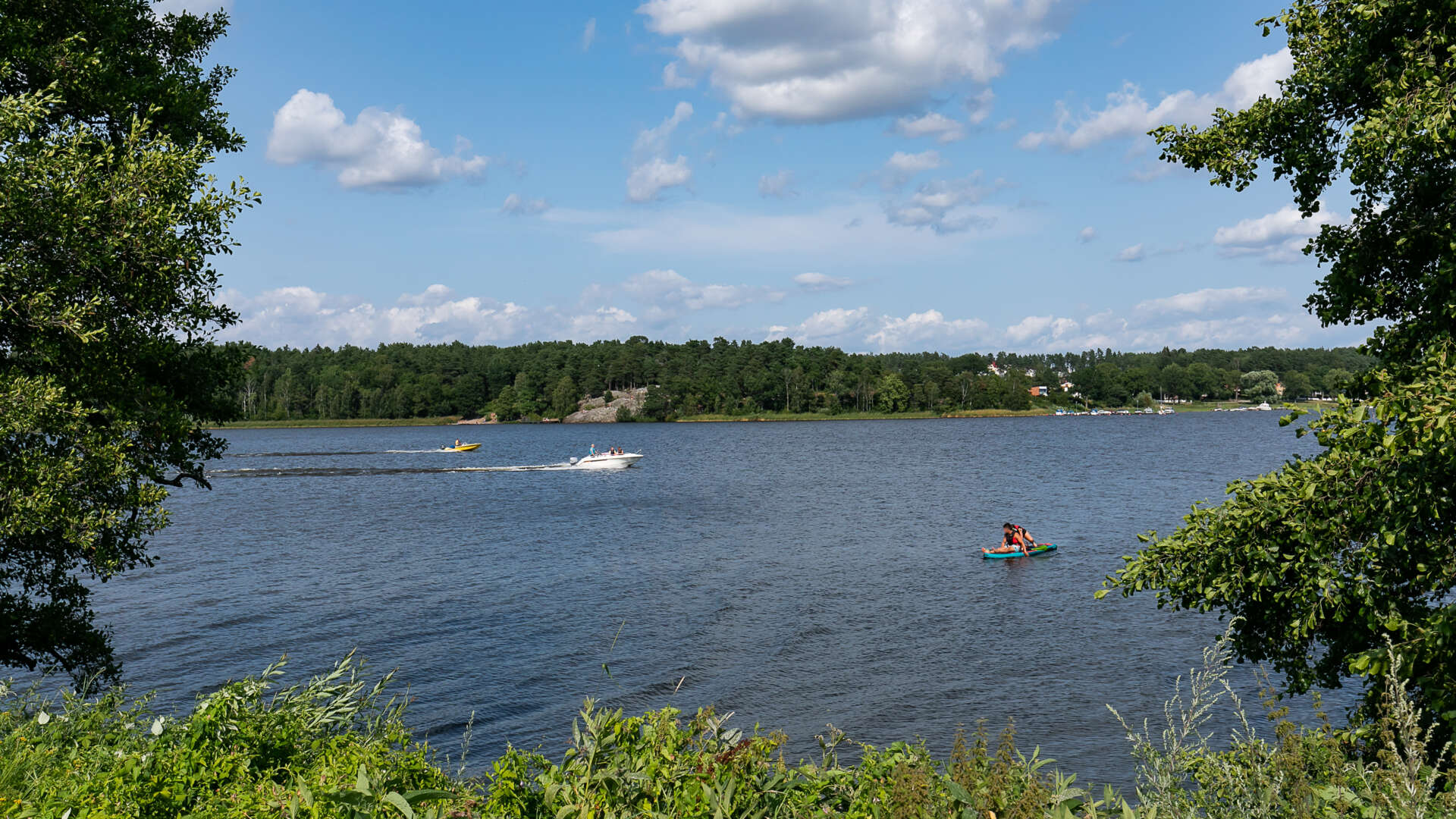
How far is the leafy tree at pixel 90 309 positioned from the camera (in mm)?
10555

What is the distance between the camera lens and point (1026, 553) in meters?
38.1

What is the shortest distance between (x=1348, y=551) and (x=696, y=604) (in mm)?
23480

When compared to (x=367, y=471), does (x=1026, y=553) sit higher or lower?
lower

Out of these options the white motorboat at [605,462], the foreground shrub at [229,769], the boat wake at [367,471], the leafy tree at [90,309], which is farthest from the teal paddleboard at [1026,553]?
the boat wake at [367,471]

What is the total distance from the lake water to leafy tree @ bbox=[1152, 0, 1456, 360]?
10659 mm

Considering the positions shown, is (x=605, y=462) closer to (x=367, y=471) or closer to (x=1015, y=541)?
(x=367, y=471)

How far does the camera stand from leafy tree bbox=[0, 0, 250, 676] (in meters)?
10.6

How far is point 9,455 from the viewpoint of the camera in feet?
35.6

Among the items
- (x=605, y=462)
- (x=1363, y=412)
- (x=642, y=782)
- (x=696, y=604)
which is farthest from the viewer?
(x=605, y=462)

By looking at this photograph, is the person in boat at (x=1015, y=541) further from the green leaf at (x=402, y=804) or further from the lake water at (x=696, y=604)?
the green leaf at (x=402, y=804)

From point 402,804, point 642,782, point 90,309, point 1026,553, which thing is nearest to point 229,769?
point 402,804

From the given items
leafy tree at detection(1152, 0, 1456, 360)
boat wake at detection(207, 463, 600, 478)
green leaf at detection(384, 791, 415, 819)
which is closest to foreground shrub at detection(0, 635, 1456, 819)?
green leaf at detection(384, 791, 415, 819)

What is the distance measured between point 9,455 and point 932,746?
1555cm

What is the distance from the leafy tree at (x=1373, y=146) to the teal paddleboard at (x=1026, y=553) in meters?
28.1
